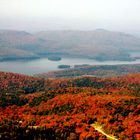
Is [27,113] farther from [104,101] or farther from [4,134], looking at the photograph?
[4,134]

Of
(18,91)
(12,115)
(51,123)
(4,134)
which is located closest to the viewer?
(4,134)

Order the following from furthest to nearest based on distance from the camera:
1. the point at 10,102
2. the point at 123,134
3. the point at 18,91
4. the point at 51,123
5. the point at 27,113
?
the point at 18,91 < the point at 10,102 < the point at 27,113 < the point at 51,123 < the point at 123,134

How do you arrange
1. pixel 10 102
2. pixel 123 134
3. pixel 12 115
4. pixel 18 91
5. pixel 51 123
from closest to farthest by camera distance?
pixel 123 134 → pixel 51 123 → pixel 12 115 → pixel 10 102 → pixel 18 91

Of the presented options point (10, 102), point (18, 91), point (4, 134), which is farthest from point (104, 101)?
point (18, 91)

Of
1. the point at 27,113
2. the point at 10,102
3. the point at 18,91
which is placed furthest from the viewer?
the point at 18,91

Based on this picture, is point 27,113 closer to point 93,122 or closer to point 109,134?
point 93,122

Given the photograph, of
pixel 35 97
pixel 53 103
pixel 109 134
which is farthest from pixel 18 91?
pixel 109 134

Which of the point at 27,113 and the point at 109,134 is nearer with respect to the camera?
the point at 109,134

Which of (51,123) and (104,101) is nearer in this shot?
(51,123)
